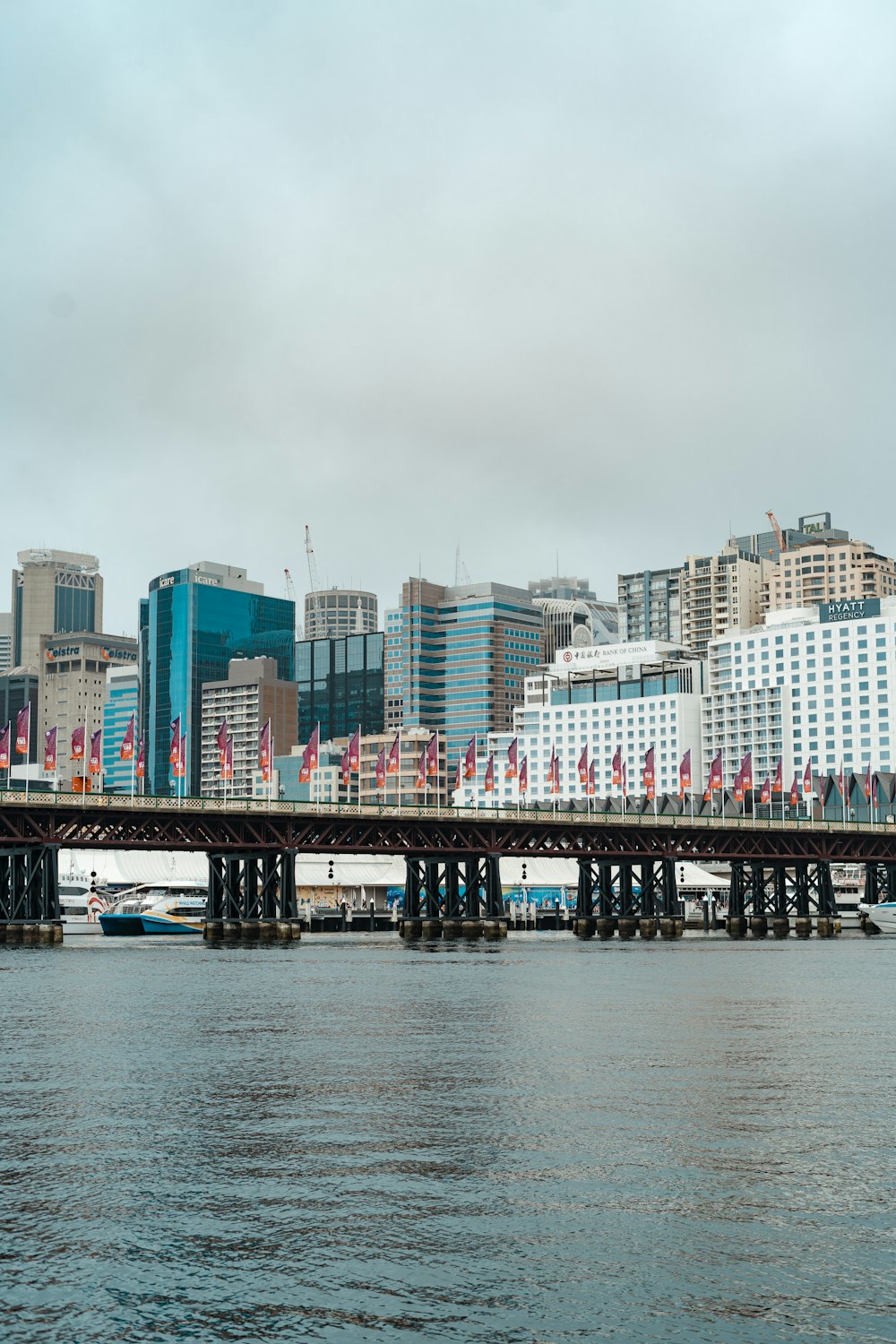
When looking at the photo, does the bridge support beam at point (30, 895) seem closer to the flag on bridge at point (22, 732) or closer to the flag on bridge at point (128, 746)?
the flag on bridge at point (22, 732)

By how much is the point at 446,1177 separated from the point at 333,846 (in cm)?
13102

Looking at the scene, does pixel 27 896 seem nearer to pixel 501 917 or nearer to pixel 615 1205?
pixel 501 917

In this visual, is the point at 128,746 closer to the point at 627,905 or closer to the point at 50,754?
the point at 50,754

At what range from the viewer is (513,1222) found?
30141mm

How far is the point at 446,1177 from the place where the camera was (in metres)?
34.2

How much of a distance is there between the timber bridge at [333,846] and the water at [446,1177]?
76.6m

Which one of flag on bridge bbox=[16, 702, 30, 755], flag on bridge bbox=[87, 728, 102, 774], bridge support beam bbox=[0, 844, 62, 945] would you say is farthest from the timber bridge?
flag on bridge bbox=[16, 702, 30, 755]

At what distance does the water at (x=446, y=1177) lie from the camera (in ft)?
81.6

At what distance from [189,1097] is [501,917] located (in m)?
135

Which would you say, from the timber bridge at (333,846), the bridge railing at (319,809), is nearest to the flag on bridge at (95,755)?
the bridge railing at (319,809)

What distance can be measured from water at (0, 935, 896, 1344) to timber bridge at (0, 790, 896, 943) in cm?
7656

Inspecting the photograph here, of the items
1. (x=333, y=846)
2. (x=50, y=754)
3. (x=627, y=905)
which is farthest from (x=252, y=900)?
(x=627, y=905)

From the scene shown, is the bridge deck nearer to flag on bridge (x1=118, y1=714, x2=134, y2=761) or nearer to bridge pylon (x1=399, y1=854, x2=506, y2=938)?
bridge pylon (x1=399, y1=854, x2=506, y2=938)

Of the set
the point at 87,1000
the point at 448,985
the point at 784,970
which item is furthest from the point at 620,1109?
the point at 784,970
